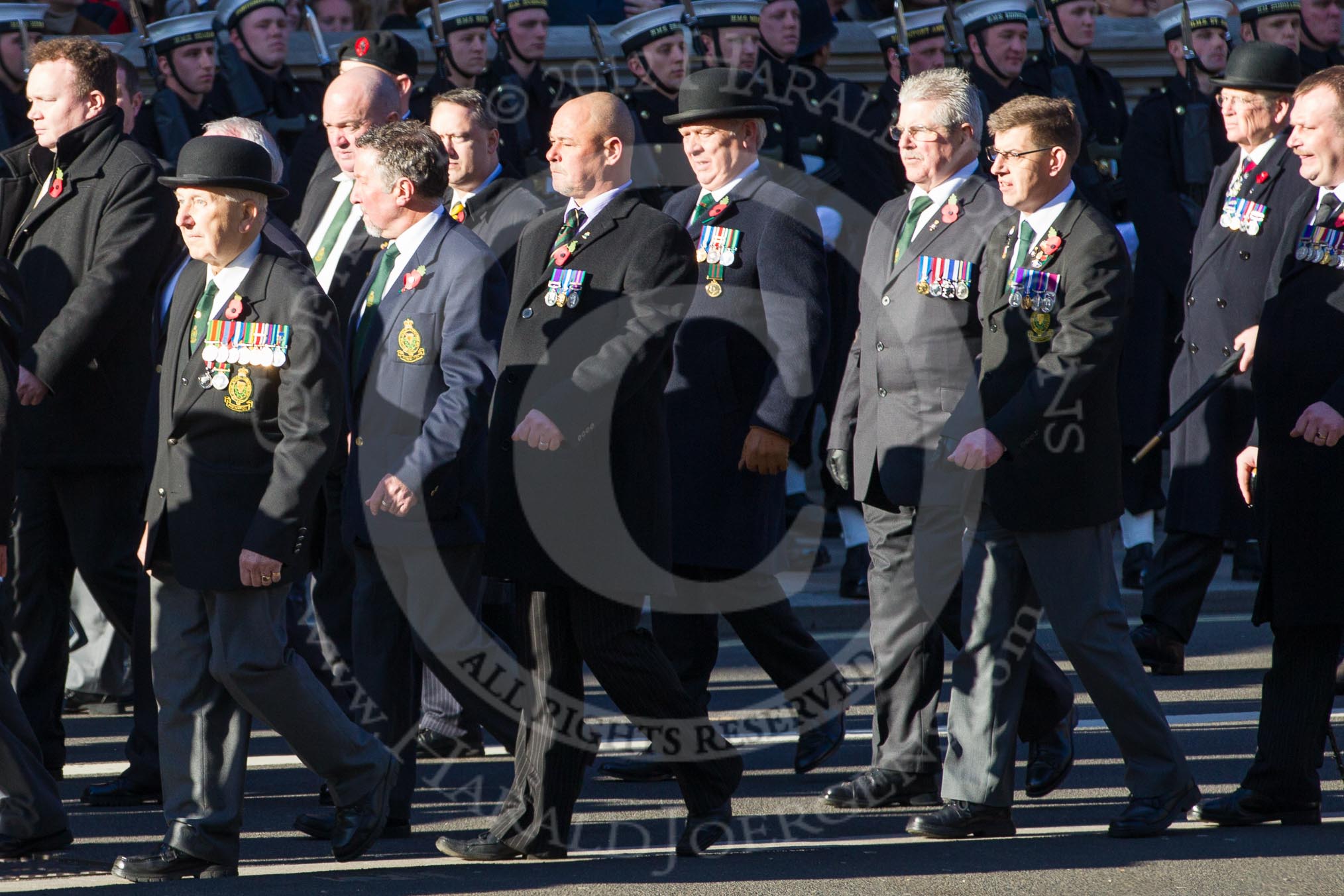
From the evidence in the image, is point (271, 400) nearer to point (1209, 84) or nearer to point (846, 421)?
point (846, 421)

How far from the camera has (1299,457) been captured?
5688 mm

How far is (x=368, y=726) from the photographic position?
19.1 ft

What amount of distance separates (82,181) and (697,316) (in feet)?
6.34

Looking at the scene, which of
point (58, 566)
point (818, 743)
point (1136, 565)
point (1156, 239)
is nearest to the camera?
point (818, 743)

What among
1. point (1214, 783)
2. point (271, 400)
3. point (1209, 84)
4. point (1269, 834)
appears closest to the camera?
point (271, 400)

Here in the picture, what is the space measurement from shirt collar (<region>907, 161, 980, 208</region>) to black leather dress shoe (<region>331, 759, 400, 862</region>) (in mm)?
2240

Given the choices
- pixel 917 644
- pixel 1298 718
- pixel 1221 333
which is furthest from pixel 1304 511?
pixel 1221 333

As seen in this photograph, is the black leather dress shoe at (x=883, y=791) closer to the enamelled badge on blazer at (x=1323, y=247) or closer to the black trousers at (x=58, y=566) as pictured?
the enamelled badge on blazer at (x=1323, y=247)

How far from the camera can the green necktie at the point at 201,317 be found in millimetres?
5227

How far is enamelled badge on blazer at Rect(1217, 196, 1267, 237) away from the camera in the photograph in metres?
7.54

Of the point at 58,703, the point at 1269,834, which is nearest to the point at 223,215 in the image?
the point at 58,703

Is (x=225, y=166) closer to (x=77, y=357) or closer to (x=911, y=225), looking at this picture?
(x=77, y=357)

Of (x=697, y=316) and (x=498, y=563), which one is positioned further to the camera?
(x=697, y=316)

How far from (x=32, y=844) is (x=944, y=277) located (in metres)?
2.84
